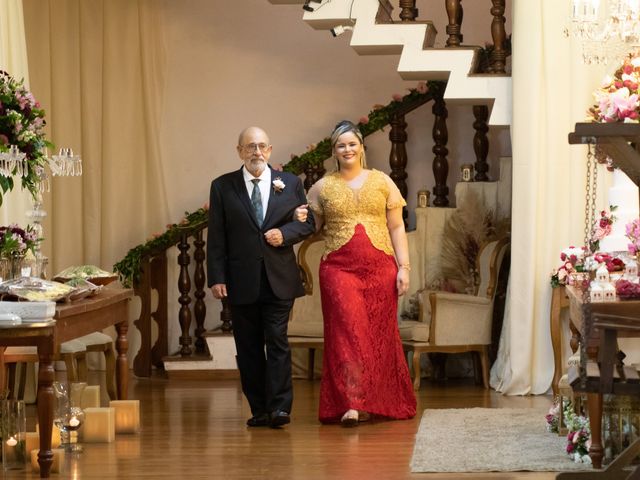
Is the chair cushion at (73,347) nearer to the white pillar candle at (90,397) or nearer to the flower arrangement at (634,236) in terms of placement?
the white pillar candle at (90,397)

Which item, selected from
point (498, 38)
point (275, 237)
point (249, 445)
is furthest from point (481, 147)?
point (249, 445)

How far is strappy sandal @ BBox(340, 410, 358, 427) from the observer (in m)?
6.68

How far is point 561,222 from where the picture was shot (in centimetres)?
796

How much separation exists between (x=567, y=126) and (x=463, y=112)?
1679 millimetres

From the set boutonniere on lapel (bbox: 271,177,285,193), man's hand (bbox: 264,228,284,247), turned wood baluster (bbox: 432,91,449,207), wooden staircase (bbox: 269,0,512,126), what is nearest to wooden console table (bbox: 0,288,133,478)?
man's hand (bbox: 264,228,284,247)

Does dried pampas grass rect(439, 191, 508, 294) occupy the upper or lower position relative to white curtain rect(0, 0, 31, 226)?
lower

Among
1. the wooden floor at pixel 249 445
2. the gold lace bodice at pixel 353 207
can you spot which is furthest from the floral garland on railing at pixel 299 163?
the gold lace bodice at pixel 353 207

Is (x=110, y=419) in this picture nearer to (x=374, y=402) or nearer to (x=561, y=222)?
(x=374, y=402)

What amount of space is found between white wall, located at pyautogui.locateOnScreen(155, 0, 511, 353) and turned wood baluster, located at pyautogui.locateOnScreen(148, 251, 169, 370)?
0.14m

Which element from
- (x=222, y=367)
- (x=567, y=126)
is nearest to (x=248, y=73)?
(x=222, y=367)

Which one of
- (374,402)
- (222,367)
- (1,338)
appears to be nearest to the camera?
(1,338)

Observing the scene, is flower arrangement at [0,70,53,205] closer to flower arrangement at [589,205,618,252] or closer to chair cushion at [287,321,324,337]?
flower arrangement at [589,205,618,252]

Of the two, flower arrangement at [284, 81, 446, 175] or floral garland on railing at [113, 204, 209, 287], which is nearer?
flower arrangement at [284, 81, 446, 175]

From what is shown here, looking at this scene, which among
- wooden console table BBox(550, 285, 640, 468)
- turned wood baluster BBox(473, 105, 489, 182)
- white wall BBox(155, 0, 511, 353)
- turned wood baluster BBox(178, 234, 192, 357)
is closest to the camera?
wooden console table BBox(550, 285, 640, 468)
